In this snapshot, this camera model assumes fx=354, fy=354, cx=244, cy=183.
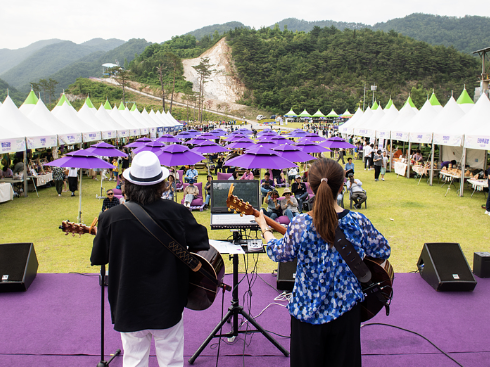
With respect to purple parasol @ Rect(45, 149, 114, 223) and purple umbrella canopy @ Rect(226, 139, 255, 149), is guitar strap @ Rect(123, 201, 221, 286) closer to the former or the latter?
purple parasol @ Rect(45, 149, 114, 223)

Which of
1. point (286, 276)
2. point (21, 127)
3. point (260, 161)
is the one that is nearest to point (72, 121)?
point (21, 127)

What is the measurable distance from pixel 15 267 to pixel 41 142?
11493 millimetres

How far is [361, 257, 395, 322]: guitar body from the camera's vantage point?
2623 millimetres

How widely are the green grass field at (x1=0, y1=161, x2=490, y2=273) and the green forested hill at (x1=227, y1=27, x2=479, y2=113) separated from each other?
89119mm

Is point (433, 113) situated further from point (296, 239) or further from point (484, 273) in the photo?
point (296, 239)

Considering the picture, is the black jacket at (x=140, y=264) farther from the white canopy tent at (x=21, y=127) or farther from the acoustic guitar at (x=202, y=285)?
the white canopy tent at (x=21, y=127)

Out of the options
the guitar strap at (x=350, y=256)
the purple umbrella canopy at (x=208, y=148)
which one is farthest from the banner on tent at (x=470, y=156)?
the guitar strap at (x=350, y=256)

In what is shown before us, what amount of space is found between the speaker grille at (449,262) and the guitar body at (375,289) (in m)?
3.52

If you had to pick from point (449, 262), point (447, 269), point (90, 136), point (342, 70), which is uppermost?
point (342, 70)

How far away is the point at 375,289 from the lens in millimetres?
2617

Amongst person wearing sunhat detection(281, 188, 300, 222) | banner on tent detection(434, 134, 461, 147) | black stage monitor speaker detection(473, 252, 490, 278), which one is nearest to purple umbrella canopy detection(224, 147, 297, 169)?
person wearing sunhat detection(281, 188, 300, 222)

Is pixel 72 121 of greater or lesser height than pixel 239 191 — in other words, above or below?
above

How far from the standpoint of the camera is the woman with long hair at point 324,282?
2.31 m

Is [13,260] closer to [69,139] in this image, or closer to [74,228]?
[74,228]
